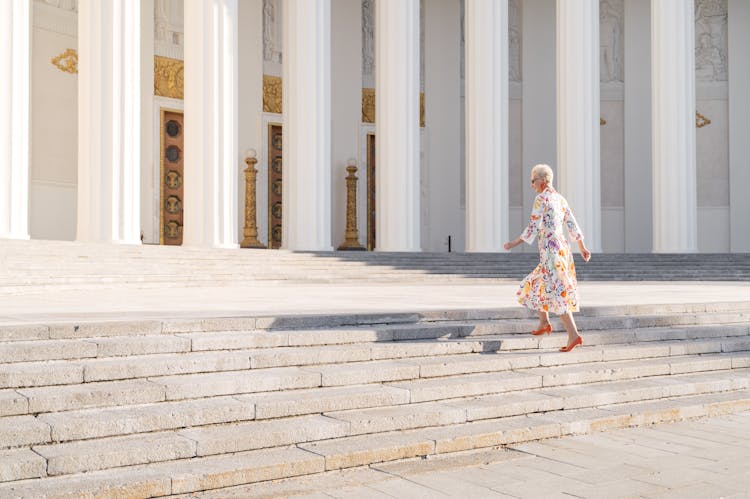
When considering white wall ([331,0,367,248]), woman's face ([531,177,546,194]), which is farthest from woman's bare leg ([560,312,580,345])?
white wall ([331,0,367,248])

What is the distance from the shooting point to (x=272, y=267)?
54.1 feet

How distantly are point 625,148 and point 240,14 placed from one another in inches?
528

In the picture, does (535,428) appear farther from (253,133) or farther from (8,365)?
(253,133)

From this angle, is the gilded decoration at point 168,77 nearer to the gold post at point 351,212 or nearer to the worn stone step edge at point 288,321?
the gold post at point 351,212

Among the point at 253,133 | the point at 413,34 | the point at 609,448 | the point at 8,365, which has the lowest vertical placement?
the point at 609,448

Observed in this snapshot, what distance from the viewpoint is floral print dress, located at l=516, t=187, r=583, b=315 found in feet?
23.2

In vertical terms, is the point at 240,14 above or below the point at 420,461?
above

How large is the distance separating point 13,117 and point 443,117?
15.5 metres

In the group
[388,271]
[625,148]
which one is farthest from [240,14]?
[625,148]

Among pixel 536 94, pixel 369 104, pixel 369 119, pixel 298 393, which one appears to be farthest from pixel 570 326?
pixel 536 94

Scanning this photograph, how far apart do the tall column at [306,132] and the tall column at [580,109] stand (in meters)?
7.05

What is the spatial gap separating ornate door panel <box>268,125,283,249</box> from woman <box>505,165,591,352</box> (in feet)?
60.3

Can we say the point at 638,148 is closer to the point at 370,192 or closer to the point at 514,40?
the point at 514,40

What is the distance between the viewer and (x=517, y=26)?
96.4ft
